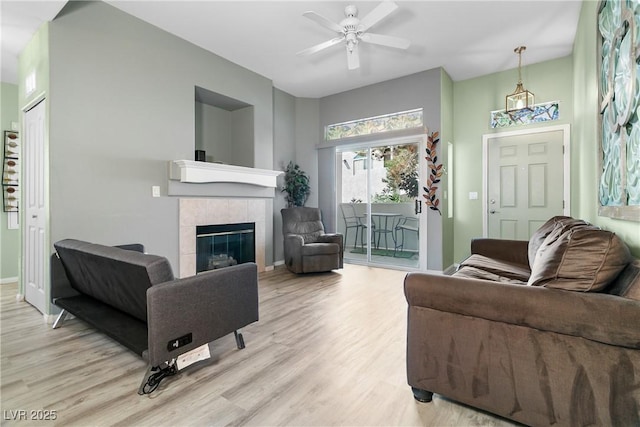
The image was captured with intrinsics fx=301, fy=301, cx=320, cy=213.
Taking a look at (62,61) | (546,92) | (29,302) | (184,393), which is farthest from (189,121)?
(546,92)

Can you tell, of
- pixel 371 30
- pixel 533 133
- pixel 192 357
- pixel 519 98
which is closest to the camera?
pixel 192 357

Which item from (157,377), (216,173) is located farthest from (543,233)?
(216,173)

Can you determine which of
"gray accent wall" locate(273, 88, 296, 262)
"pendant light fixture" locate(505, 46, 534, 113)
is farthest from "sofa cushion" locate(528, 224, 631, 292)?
"gray accent wall" locate(273, 88, 296, 262)

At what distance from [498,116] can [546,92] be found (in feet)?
2.20

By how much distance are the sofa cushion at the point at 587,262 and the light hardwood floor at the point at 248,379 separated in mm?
783

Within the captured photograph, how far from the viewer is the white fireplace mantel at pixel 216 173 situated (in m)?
3.63

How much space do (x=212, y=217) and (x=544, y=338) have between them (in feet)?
12.5

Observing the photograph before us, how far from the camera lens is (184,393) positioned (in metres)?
1.77

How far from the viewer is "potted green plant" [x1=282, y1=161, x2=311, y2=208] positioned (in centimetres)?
560

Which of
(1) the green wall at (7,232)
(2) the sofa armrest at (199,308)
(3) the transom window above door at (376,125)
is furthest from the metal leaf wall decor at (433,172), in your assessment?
(1) the green wall at (7,232)

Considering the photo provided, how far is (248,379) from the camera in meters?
1.92

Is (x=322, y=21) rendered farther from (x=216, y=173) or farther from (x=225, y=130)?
(x=225, y=130)

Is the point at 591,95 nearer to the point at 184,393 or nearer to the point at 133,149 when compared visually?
the point at 184,393

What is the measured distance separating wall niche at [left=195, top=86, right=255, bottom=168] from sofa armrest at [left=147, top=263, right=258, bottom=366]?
3092mm
